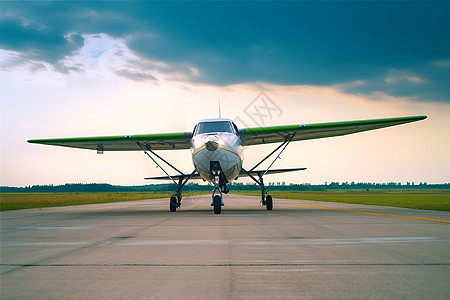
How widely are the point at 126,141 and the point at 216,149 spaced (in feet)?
24.2

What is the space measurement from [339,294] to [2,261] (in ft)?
16.2

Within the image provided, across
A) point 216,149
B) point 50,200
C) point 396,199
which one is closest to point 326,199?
point 396,199

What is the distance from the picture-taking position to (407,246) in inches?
278

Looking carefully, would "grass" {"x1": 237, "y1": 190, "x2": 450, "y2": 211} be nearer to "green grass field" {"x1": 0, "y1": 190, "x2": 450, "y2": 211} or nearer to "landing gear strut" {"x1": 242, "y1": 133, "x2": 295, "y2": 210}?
"green grass field" {"x1": 0, "y1": 190, "x2": 450, "y2": 211}

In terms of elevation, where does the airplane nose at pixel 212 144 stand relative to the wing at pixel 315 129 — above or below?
below

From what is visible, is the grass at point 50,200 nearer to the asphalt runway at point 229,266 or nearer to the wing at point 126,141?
Result: the wing at point 126,141

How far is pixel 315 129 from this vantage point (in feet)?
65.6

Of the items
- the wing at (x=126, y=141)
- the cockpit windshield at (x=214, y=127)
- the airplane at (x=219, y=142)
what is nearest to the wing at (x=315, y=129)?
the airplane at (x=219, y=142)

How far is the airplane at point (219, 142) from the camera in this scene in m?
16.8

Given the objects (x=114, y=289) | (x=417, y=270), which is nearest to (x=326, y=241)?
(x=417, y=270)

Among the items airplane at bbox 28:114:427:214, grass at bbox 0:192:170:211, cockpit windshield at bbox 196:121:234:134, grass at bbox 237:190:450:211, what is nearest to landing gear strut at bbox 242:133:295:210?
airplane at bbox 28:114:427:214

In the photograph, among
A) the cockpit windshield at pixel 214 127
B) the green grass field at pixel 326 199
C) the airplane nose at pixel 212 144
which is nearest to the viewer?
the airplane nose at pixel 212 144

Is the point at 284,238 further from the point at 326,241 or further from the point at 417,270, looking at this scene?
the point at 417,270

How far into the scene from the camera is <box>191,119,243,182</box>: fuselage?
16.4 m
